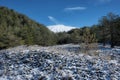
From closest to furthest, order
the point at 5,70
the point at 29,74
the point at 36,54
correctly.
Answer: the point at 29,74
the point at 5,70
the point at 36,54

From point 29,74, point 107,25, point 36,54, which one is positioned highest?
point 107,25

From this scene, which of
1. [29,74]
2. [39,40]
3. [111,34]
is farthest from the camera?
[39,40]

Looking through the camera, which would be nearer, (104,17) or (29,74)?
(29,74)

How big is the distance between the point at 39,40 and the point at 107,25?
24276 millimetres

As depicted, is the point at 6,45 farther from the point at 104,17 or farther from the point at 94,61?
the point at 94,61

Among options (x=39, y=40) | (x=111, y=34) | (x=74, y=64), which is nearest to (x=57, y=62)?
(x=74, y=64)

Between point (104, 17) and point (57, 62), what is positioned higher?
point (104, 17)

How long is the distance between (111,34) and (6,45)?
2242 centimetres

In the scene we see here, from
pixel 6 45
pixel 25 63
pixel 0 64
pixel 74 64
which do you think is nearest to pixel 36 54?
pixel 25 63

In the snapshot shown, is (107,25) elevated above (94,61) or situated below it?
above

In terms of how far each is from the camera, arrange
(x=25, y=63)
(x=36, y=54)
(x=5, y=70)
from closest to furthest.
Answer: (x=5, y=70), (x=25, y=63), (x=36, y=54)

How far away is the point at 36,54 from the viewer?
1427 cm

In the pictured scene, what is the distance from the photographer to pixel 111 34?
46375 mm

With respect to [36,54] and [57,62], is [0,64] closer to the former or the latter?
[36,54]
